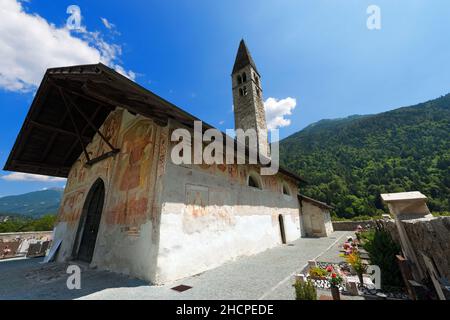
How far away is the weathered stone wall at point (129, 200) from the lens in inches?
192

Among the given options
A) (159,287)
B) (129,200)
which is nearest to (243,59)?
(129,200)

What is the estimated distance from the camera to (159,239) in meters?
4.55

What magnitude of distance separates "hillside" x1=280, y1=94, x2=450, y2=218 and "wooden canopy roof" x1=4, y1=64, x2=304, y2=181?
97.9ft

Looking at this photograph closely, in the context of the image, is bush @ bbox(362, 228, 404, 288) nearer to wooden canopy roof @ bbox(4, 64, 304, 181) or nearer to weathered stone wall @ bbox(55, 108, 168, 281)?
weathered stone wall @ bbox(55, 108, 168, 281)

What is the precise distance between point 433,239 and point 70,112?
378 inches

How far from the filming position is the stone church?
4836 mm

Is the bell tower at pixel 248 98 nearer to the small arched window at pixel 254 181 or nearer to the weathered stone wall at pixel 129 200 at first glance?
the small arched window at pixel 254 181

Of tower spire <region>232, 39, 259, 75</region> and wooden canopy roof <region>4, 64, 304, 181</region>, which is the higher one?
tower spire <region>232, 39, 259, 75</region>

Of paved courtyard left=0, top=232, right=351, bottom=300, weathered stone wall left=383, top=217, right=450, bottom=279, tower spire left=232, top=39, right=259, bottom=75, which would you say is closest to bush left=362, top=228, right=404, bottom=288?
weathered stone wall left=383, top=217, right=450, bottom=279

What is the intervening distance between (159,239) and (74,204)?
634cm

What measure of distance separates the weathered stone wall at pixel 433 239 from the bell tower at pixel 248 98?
44.4 feet

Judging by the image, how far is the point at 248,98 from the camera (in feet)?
61.0
